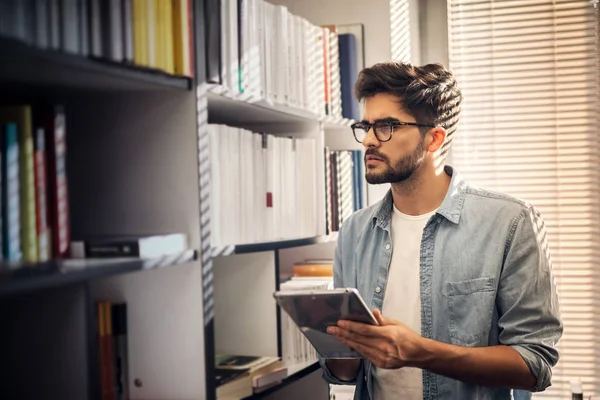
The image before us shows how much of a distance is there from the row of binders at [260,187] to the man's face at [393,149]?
253 millimetres

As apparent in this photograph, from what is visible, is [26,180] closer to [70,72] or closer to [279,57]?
[70,72]

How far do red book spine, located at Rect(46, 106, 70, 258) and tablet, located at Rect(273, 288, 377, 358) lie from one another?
0.50 meters

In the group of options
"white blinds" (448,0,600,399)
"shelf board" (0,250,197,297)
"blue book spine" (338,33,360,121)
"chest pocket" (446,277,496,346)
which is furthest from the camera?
"white blinds" (448,0,600,399)

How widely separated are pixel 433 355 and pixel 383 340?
0.14 metres

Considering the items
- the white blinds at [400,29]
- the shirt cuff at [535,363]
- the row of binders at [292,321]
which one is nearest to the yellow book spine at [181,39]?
the row of binders at [292,321]

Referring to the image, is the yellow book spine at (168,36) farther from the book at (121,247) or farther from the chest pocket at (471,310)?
the chest pocket at (471,310)

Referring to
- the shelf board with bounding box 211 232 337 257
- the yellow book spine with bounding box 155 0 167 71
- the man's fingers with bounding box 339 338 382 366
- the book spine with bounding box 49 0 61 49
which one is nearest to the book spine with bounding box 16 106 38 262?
the book spine with bounding box 49 0 61 49

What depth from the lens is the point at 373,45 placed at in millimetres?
2684

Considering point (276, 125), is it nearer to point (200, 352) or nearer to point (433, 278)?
point (433, 278)

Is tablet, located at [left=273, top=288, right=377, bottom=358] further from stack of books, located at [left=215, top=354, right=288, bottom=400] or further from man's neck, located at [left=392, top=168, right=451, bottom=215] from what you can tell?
man's neck, located at [left=392, top=168, right=451, bottom=215]

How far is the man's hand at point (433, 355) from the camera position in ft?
5.47

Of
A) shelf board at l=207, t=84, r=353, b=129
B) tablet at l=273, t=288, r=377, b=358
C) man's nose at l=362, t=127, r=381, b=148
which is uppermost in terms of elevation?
shelf board at l=207, t=84, r=353, b=129

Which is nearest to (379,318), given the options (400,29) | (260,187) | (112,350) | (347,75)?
(260,187)

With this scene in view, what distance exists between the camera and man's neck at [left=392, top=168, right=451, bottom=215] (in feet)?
6.59
